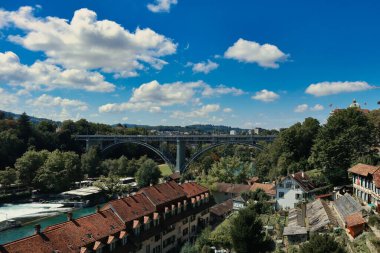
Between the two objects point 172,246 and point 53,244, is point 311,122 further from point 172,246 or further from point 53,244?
point 53,244

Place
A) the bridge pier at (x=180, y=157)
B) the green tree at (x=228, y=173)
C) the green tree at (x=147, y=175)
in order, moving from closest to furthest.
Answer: the green tree at (x=228, y=173) → the green tree at (x=147, y=175) → the bridge pier at (x=180, y=157)

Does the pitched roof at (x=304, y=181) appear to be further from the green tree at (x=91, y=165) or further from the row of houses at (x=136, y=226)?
the green tree at (x=91, y=165)

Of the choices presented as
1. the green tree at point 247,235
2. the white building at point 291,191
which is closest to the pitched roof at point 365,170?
the white building at point 291,191

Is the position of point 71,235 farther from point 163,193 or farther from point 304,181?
point 304,181

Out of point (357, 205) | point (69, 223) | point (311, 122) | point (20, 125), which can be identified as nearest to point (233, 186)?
point (311, 122)

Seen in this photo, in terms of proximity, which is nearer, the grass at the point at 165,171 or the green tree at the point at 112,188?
the green tree at the point at 112,188

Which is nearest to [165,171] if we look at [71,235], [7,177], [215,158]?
[215,158]
